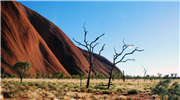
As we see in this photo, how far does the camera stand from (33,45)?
77938mm

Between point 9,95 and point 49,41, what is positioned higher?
point 49,41

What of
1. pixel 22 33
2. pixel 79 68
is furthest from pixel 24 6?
pixel 79 68

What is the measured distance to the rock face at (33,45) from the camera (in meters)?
67.3

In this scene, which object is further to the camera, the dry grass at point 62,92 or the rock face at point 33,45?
the rock face at point 33,45

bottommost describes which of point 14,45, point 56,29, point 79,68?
point 79,68

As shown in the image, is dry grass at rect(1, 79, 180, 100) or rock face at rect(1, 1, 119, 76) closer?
dry grass at rect(1, 79, 180, 100)

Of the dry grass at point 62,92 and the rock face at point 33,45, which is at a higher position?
the rock face at point 33,45

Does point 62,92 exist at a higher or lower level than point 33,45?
lower

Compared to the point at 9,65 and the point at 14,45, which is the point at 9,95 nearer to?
the point at 9,65

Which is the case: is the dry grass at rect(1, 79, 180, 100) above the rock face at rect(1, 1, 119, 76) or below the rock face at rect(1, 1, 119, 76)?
below

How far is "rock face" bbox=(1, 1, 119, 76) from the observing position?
221 feet

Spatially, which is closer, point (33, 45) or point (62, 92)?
point (62, 92)

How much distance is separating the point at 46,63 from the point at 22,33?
16.6 meters

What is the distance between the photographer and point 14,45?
6969 centimetres
